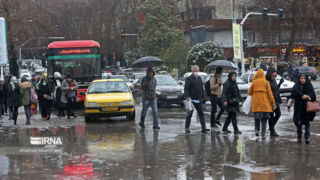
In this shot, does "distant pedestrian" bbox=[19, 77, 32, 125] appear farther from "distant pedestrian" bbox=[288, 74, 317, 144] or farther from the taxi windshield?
"distant pedestrian" bbox=[288, 74, 317, 144]

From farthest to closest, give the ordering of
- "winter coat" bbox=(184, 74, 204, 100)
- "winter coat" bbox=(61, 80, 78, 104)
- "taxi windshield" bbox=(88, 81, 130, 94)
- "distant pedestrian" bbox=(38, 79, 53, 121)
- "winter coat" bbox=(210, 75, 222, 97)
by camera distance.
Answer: "winter coat" bbox=(61, 80, 78, 104) → "distant pedestrian" bbox=(38, 79, 53, 121) → "taxi windshield" bbox=(88, 81, 130, 94) → "winter coat" bbox=(210, 75, 222, 97) → "winter coat" bbox=(184, 74, 204, 100)

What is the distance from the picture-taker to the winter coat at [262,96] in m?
13.0

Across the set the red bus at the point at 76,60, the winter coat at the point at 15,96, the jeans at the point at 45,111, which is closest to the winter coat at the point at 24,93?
the winter coat at the point at 15,96

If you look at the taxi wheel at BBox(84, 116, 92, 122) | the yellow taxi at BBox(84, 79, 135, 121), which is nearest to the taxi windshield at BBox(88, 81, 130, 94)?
the yellow taxi at BBox(84, 79, 135, 121)

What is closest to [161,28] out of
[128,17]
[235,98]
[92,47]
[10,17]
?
[128,17]

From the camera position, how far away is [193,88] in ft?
48.2

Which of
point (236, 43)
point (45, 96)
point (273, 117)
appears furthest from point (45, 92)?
point (236, 43)

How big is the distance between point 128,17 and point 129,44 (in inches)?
259

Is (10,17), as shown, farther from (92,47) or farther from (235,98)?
(235,98)

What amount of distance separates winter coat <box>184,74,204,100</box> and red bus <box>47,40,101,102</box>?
11.4m

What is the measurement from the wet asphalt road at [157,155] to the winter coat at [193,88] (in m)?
1.02

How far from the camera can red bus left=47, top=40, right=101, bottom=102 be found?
2547 centimetres

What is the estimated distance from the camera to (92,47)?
25.7 m

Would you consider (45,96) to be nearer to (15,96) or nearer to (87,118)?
(15,96)
